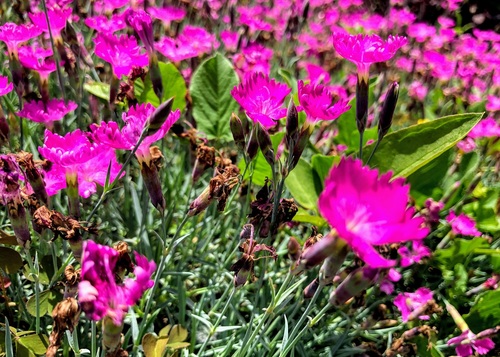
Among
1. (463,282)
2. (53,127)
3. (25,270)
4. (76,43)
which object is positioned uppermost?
(76,43)

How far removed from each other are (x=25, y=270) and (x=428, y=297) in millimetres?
1053

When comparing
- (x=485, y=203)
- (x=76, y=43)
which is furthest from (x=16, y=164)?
(x=485, y=203)

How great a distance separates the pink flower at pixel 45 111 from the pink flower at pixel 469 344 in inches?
45.0

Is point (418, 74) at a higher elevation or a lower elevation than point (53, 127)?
lower

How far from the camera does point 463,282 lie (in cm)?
142

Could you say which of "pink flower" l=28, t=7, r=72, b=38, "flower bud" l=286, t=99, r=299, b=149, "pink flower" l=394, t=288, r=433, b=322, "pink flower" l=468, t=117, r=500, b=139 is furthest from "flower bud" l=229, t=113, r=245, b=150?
"pink flower" l=468, t=117, r=500, b=139

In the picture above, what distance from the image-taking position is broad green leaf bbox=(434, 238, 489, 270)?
142 cm

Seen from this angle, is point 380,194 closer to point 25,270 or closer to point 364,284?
point 364,284

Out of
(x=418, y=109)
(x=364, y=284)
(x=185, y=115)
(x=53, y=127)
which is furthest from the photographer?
(x=418, y=109)

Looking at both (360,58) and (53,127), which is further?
(53,127)

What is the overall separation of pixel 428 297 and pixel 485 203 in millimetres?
473

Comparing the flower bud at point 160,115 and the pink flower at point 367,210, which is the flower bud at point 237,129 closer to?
the flower bud at point 160,115

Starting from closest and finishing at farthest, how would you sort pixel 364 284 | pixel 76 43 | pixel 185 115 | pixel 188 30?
pixel 364 284, pixel 76 43, pixel 185 115, pixel 188 30

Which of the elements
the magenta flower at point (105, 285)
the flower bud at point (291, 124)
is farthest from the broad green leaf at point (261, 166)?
the magenta flower at point (105, 285)
